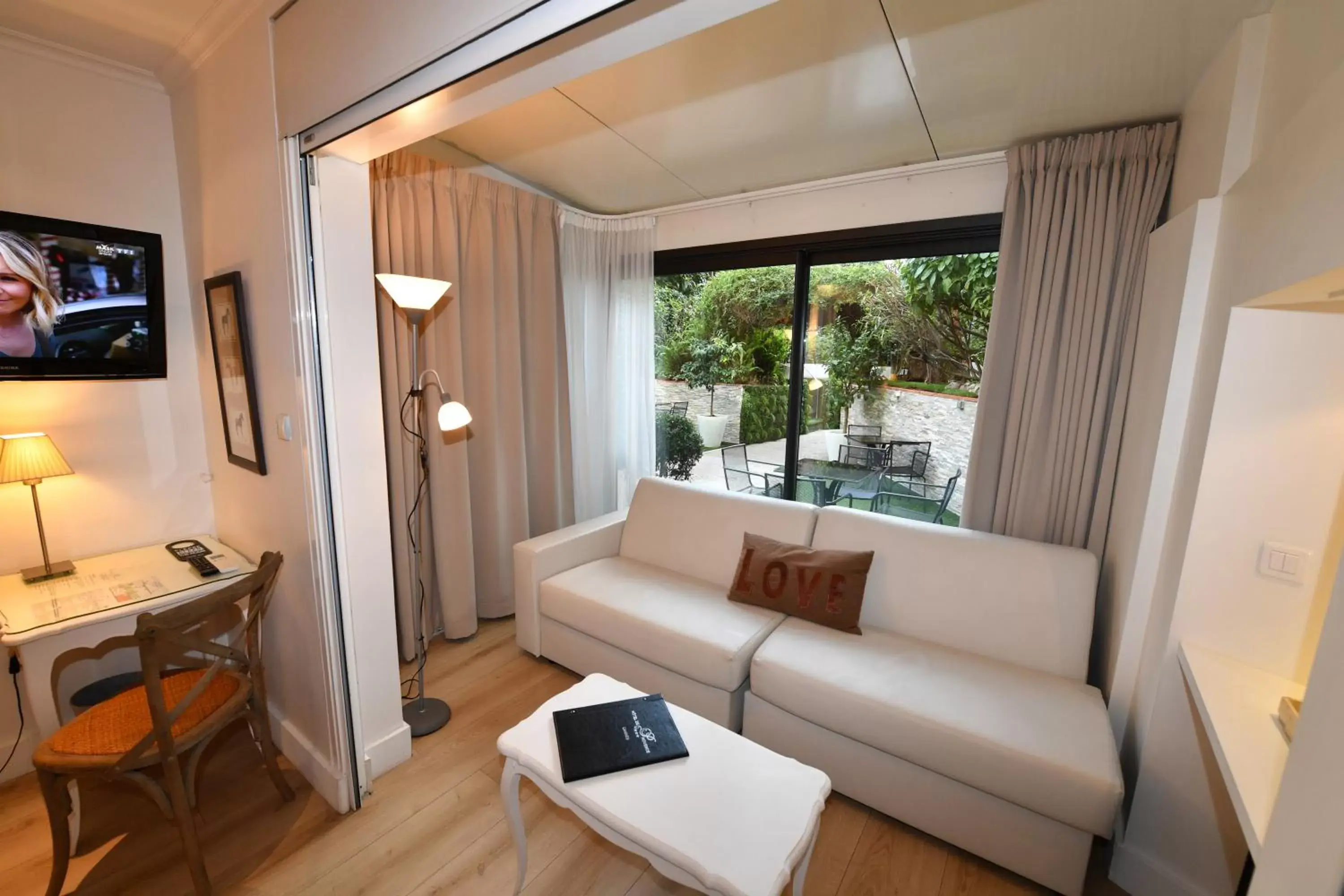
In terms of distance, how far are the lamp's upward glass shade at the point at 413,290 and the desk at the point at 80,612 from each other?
45.6 inches

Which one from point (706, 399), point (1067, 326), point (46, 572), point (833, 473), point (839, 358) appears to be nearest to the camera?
point (46, 572)

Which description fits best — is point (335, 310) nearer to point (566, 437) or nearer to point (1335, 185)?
point (566, 437)

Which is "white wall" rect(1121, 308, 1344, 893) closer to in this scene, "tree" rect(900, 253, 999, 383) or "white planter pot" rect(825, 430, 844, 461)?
"tree" rect(900, 253, 999, 383)

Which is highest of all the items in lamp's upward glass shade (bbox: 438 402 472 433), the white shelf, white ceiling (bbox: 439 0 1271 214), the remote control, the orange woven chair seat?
white ceiling (bbox: 439 0 1271 214)

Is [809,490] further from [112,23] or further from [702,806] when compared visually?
[112,23]

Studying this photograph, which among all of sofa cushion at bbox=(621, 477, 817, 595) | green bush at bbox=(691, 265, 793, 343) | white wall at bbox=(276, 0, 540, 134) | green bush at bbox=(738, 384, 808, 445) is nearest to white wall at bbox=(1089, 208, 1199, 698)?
sofa cushion at bbox=(621, 477, 817, 595)

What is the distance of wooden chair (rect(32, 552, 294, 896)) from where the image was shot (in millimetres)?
1347

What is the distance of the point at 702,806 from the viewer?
123 centimetres

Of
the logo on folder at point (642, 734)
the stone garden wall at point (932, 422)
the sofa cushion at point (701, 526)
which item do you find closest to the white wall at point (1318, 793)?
the logo on folder at point (642, 734)

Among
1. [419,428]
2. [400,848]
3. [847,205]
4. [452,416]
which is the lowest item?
[400,848]

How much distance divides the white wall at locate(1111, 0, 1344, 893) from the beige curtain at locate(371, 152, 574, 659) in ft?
8.67

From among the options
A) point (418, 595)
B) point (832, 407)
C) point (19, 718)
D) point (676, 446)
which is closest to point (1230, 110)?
point (832, 407)

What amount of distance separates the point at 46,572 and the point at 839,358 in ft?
11.4

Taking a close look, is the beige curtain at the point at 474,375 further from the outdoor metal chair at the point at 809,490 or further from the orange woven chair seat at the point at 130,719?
the outdoor metal chair at the point at 809,490
